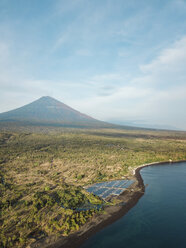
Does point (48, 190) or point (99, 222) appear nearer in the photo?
point (99, 222)

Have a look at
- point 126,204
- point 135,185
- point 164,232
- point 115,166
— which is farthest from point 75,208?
point 115,166

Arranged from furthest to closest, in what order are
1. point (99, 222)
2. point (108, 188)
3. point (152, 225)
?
point (108, 188) → point (152, 225) → point (99, 222)

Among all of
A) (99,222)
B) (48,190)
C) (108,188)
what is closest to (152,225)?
(99,222)

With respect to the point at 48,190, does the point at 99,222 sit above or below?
below

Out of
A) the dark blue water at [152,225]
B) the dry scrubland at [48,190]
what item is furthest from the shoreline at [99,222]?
the dry scrubland at [48,190]

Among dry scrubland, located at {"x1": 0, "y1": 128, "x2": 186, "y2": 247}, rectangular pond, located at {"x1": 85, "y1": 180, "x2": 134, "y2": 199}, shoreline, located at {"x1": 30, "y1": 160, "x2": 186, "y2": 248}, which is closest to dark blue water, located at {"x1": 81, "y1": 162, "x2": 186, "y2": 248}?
shoreline, located at {"x1": 30, "y1": 160, "x2": 186, "y2": 248}

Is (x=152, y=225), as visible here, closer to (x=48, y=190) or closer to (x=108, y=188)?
(x=108, y=188)

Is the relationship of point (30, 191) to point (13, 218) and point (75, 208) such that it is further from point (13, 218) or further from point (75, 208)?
point (75, 208)
